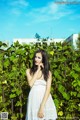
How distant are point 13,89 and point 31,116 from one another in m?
1.34

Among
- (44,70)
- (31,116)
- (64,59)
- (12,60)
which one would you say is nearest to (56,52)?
(64,59)

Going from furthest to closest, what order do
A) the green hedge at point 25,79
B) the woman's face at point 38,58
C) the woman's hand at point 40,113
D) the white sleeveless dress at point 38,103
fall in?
the green hedge at point 25,79
the woman's face at point 38,58
the white sleeveless dress at point 38,103
the woman's hand at point 40,113

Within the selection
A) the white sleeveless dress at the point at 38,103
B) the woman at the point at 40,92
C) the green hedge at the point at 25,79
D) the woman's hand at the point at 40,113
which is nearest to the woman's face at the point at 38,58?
the woman at the point at 40,92

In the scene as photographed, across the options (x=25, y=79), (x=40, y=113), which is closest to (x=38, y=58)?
(x=40, y=113)

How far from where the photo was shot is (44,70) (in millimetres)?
5641

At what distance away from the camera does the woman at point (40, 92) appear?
5426mm

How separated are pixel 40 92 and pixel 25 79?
1425 millimetres

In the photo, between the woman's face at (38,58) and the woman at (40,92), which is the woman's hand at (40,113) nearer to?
the woman at (40,92)

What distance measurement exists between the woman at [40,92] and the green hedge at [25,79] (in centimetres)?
111

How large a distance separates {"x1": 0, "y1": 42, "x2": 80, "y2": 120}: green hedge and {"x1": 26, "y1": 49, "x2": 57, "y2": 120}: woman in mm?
1109

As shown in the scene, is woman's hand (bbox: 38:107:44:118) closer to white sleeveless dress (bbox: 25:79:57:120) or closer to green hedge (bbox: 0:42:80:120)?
white sleeveless dress (bbox: 25:79:57:120)

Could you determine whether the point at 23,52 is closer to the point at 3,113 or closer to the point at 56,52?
the point at 56,52

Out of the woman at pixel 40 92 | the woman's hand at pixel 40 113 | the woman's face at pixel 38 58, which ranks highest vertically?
the woman's face at pixel 38 58

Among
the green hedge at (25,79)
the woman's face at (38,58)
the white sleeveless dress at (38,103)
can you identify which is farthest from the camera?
the green hedge at (25,79)
